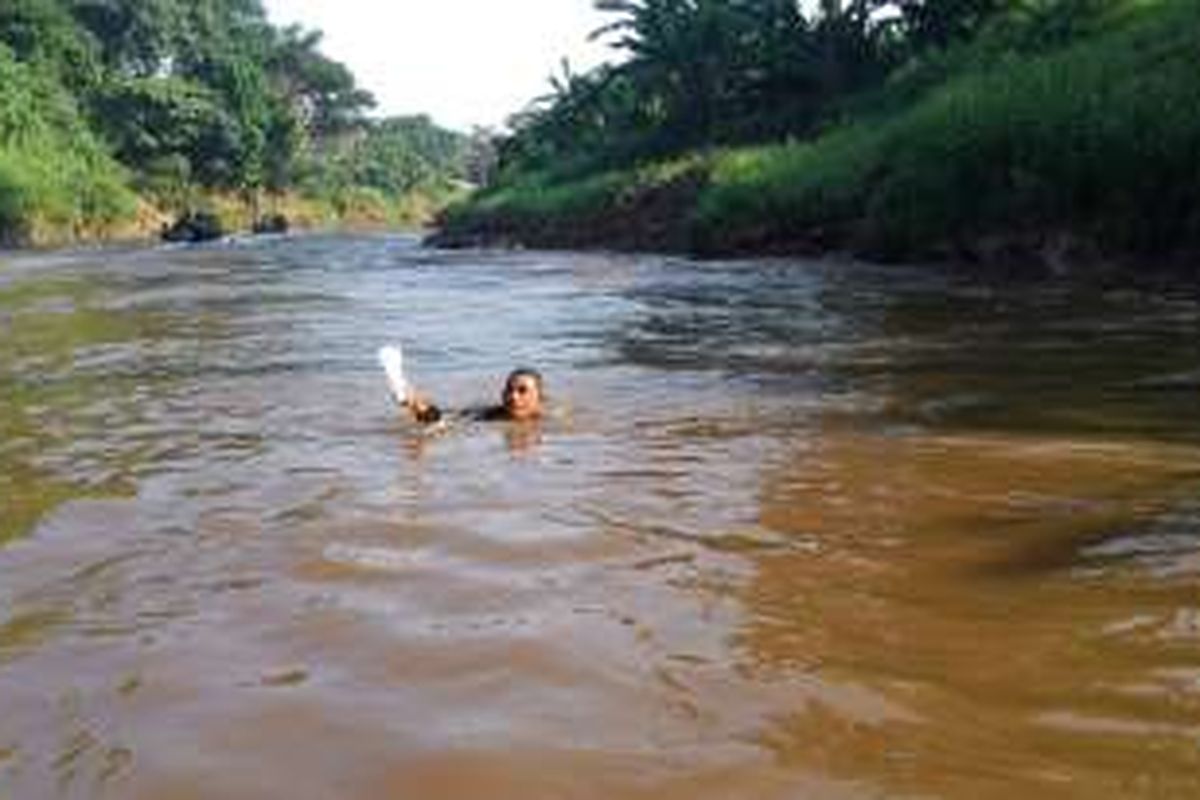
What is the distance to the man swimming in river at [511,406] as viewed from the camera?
32.7 ft

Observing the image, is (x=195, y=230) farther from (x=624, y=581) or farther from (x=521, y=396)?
(x=624, y=581)

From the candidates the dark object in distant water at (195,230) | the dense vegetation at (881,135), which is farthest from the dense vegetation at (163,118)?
the dense vegetation at (881,135)

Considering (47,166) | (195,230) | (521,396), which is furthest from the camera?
(47,166)

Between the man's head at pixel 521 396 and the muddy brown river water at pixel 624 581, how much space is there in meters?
0.16

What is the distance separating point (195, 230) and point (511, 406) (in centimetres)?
3944

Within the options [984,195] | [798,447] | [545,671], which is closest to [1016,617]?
[545,671]

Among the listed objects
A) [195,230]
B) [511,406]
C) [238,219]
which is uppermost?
[511,406]

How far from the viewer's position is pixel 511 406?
10148mm

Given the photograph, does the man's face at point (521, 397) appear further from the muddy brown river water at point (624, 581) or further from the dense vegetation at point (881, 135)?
the dense vegetation at point (881, 135)

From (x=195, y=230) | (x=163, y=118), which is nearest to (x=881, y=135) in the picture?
(x=195, y=230)

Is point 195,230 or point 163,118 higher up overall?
point 163,118

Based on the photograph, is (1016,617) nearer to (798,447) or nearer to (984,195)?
(798,447)

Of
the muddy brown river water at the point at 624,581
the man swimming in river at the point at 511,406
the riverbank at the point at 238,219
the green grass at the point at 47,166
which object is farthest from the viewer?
the riverbank at the point at 238,219

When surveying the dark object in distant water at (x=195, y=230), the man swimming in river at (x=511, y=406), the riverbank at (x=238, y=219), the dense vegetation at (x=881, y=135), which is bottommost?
→ the riverbank at (x=238, y=219)
